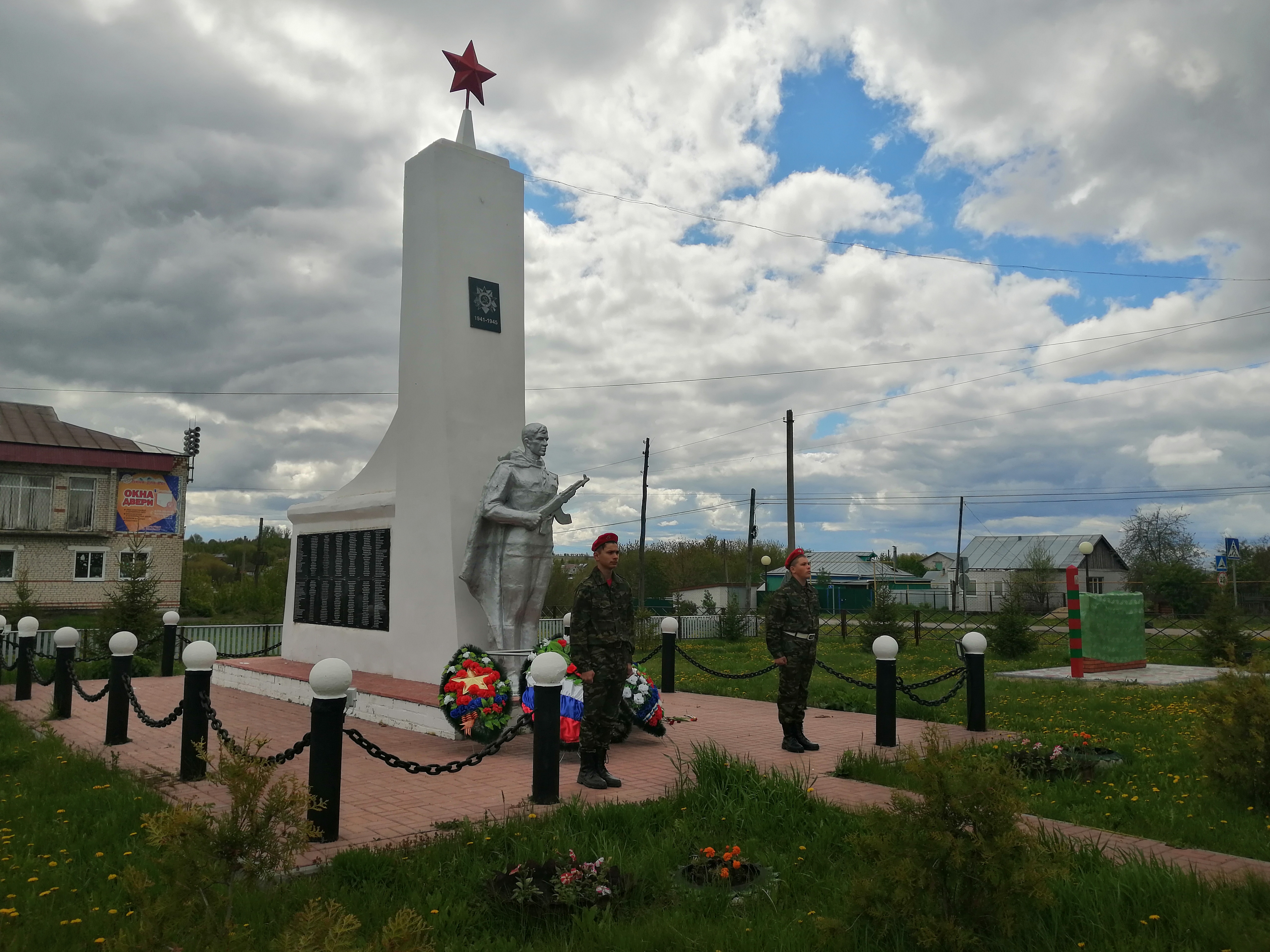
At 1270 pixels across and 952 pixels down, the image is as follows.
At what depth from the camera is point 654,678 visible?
44.3 feet

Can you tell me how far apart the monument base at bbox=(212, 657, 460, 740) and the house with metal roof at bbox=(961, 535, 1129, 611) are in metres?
38.6

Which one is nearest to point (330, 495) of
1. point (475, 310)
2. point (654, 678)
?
point (475, 310)

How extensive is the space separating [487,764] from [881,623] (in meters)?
13.4

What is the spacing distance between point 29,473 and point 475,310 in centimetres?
2316

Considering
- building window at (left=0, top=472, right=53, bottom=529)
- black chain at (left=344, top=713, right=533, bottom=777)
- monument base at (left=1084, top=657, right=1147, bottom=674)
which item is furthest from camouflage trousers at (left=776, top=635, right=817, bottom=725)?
building window at (left=0, top=472, right=53, bottom=529)

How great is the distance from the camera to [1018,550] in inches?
1957

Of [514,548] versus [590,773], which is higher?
[514,548]

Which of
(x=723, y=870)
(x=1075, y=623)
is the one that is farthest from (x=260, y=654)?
(x=1075, y=623)

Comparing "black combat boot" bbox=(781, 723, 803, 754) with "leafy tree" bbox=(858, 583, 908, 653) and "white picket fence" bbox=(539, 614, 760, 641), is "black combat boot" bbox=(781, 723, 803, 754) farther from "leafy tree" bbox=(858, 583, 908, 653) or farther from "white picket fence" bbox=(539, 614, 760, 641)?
"white picket fence" bbox=(539, 614, 760, 641)

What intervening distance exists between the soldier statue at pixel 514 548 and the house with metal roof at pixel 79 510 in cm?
2066

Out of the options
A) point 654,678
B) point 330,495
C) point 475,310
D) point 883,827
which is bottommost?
point 654,678

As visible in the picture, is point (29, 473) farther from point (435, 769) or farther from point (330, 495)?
point (435, 769)

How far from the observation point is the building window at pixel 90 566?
27.0m

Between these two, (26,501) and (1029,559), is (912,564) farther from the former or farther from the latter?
(26,501)
